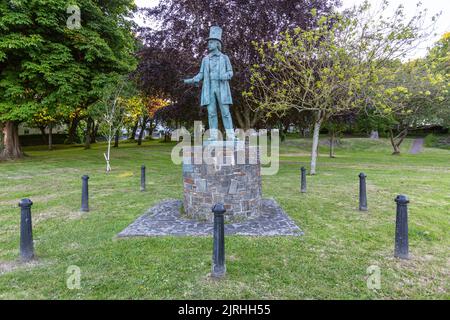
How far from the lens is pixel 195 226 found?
5844 mm

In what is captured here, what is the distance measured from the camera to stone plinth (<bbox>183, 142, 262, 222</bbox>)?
6047 millimetres

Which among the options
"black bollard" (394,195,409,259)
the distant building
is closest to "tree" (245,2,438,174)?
"black bollard" (394,195,409,259)

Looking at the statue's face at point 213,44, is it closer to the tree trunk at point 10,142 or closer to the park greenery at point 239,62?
the park greenery at point 239,62

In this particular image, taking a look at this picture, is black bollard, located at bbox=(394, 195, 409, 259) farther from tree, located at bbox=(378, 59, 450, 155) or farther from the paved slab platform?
tree, located at bbox=(378, 59, 450, 155)

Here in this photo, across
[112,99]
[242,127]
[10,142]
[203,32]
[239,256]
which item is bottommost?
[239,256]

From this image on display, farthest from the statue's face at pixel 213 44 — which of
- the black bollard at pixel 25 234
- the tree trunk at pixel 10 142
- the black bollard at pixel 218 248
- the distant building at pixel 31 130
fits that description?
the distant building at pixel 31 130

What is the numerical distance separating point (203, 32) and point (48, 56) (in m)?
7.95

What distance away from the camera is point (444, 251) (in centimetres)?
468

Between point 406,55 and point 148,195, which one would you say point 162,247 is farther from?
point 406,55

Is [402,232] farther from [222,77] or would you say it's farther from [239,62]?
[239,62]

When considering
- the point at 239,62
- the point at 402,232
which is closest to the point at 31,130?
the point at 239,62

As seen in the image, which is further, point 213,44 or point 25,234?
point 213,44

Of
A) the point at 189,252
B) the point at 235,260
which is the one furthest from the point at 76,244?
the point at 235,260

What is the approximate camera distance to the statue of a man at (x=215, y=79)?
6508 millimetres
